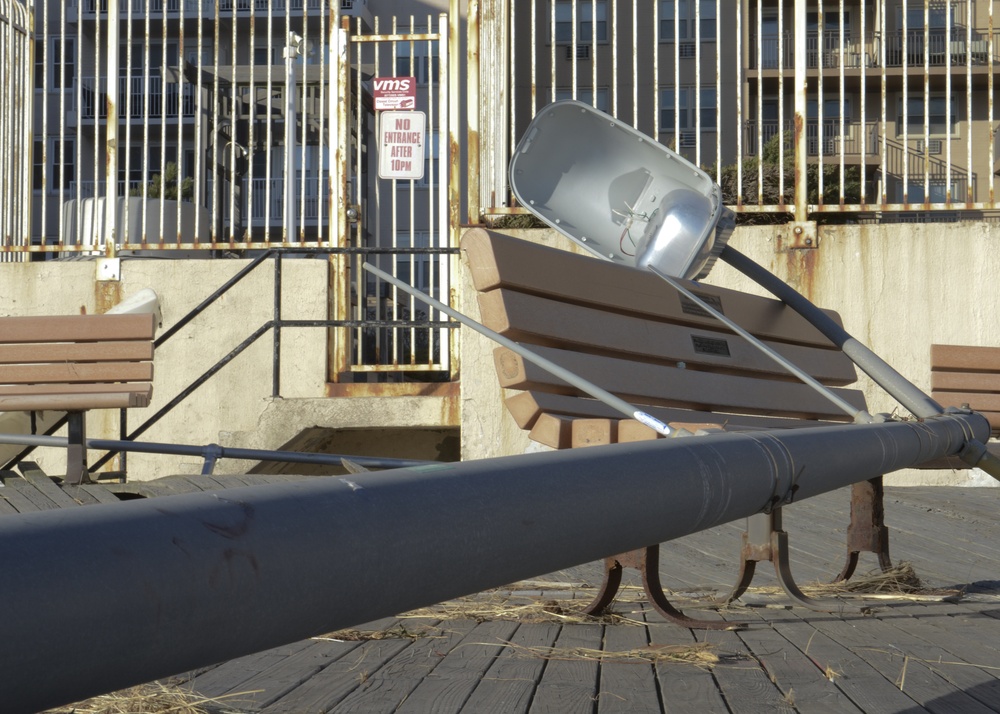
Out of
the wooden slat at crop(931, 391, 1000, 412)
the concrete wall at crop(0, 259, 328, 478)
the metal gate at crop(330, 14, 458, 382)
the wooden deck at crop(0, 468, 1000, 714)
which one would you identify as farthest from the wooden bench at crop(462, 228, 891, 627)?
the concrete wall at crop(0, 259, 328, 478)

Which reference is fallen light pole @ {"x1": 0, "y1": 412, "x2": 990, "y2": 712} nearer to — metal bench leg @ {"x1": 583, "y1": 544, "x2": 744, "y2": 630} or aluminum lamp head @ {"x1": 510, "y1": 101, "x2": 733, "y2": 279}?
metal bench leg @ {"x1": 583, "y1": 544, "x2": 744, "y2": 630}

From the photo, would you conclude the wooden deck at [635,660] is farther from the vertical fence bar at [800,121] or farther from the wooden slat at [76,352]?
the vertical fence bar at [800,121]

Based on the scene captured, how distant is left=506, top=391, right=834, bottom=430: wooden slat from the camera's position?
9.30 ft

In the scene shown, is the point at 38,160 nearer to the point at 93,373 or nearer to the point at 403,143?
the point at 403,143

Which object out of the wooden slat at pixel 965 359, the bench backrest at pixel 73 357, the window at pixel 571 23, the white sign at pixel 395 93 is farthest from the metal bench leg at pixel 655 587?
the white sign at pixel 395 93

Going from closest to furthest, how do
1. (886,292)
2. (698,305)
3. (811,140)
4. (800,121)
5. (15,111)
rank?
(698,305)
(886,292)
(800,121)
(15,111)
(811,140)

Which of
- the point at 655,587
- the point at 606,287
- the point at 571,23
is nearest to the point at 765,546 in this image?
the point at 655,587

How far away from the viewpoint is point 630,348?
11.0 feet

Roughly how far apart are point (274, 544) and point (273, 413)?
21.0ft

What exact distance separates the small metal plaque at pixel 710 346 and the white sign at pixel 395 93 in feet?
15.6

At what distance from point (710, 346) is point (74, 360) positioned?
10.3 ft

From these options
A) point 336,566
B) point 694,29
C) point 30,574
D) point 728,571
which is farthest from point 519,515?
point 694,29

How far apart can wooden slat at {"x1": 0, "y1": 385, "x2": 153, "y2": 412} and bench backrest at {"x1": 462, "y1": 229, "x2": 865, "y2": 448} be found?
93.5 inches

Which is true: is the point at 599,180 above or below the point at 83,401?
above
